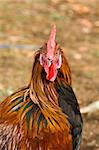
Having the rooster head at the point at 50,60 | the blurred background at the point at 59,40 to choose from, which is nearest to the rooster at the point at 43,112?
the rooster head at the point at 50,60

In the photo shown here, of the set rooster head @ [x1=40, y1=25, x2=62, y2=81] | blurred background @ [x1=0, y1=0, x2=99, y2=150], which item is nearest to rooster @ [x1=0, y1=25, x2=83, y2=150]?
rooster head @ [x1=40, y1=25, x2=62, y2=81]

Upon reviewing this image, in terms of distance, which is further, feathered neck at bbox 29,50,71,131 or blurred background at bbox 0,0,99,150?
blurred background at bbox 0,0,99,150

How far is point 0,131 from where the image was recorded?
4102 mm

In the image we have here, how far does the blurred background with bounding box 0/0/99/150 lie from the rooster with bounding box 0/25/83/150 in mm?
1523

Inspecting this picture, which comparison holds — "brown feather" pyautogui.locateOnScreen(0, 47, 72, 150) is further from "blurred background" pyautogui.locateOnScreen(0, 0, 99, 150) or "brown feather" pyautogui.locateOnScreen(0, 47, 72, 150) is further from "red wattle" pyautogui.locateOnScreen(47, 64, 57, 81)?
"blurred background" pyautogui.locateOnScreen(0, 0, 99, 150)

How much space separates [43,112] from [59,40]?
436 centimetres

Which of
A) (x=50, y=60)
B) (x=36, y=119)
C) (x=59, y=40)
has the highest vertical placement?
(x=59, y=40)

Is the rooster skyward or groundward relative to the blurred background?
groundward

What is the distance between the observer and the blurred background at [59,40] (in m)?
6.80

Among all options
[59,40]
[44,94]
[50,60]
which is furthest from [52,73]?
[59,40]

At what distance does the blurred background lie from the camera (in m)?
6.80

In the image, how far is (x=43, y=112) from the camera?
13.7 feet

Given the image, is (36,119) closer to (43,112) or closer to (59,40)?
(43,112)

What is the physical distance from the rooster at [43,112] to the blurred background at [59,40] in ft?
5.00
